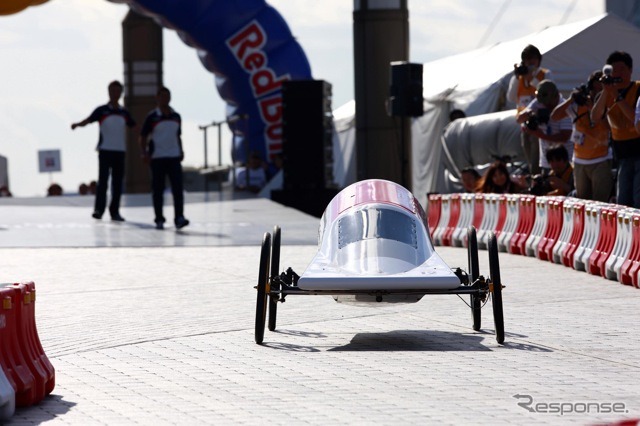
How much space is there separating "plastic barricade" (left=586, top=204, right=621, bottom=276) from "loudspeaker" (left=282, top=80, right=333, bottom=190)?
14.4m

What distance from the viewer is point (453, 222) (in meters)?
20.7

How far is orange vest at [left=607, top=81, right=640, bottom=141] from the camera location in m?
14.9

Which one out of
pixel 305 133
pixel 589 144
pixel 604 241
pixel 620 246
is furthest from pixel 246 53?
pixel 620 246

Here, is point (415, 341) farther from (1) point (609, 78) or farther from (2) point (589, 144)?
(2) point (589, 144)

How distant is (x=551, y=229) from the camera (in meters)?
16.9

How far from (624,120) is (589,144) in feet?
4.75

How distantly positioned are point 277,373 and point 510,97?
1242 cm

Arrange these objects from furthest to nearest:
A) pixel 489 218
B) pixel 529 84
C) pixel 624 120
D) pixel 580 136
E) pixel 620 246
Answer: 1. pixel 529 84
2. pixel 489 218
3. pixel 580 136
4. pixel 624 120
5. pixel 620 246

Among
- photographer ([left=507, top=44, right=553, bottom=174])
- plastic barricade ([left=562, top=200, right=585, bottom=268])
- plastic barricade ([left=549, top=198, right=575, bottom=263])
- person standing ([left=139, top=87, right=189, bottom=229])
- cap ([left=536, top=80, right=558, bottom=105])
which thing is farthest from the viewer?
person standing ([left=139, top=87, right=189, bottom=229])

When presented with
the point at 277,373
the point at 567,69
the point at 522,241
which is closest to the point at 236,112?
the point at 567,69

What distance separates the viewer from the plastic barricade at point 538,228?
1720cm

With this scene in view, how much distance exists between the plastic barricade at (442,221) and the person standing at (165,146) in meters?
3.36

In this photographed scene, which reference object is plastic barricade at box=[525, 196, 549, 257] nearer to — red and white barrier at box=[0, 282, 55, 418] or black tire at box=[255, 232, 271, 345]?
black tire at box=[255, 232, 271, 345]

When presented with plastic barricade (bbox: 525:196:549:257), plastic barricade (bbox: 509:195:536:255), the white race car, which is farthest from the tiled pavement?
plastic barricade (bbox: 509:195:536:255)
